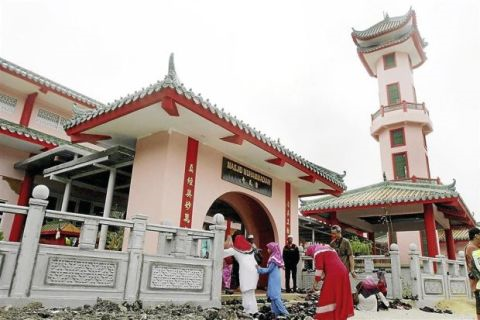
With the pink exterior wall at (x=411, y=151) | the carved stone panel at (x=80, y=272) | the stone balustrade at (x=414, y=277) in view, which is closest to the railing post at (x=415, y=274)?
the stone balustrade at (x=414, y=277)

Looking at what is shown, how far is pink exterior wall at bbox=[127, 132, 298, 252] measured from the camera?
25.4ft

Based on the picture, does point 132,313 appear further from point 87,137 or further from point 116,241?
point 87,137

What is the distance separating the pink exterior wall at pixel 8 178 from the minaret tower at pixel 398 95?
56.6 ft

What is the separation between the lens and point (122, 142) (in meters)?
9.38

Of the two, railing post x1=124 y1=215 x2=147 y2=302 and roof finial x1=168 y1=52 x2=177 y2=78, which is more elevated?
roof finial x1=168 y1=52 x2=177 y2=78

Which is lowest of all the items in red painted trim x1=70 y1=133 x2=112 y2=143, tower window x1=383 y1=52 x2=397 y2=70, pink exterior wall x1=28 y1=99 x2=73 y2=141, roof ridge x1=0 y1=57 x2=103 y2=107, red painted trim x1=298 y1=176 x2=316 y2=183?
red painted trim x1=298 y1=176 x2=316 y2=183

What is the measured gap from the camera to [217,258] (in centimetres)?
673

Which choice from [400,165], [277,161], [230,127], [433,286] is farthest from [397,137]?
[230,127]

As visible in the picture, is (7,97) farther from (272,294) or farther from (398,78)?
(398,78)

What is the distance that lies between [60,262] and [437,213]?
14.9 metres

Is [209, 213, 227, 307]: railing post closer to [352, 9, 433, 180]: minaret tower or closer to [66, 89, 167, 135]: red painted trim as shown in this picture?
[66, 89, 167, 135]: red painted trim

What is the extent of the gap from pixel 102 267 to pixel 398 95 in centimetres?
1987

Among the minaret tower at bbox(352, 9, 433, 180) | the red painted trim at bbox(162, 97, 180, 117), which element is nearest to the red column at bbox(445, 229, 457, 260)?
the minaret tower at bbox(352, 9, 433, 180)

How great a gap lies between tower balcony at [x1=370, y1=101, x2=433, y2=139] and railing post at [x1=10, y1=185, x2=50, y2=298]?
18882 mm
